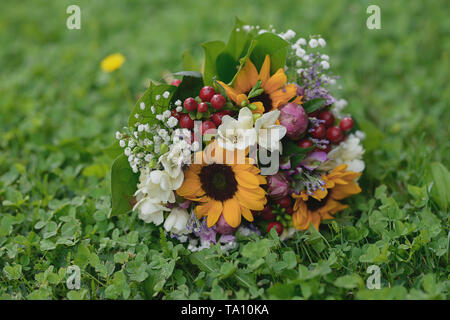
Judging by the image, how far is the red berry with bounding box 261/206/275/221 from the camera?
131 cm

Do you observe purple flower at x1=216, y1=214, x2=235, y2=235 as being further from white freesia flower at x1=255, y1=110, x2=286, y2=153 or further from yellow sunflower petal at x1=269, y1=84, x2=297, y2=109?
yellow sunflower petal at x1=269, y1=84, x2=297, y2=109

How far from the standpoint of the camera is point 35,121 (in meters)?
1.95

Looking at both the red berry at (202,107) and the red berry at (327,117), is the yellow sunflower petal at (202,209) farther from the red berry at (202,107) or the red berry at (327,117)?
the red berry at (327,117)

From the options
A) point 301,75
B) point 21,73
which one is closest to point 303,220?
point 301,75

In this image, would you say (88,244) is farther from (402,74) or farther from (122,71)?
(402,74)

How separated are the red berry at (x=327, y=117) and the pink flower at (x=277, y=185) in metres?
0.29

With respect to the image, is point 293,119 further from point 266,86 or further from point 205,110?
point 205,110

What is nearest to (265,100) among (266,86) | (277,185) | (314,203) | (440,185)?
(266,86)

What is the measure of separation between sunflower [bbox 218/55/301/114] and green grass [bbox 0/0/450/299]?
1.37ft

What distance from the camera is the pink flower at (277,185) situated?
1.22m

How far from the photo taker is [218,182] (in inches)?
48.4

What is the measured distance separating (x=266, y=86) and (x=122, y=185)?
535mm

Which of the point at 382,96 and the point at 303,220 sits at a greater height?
the point at 382,96

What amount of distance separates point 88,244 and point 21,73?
4.84 feet
